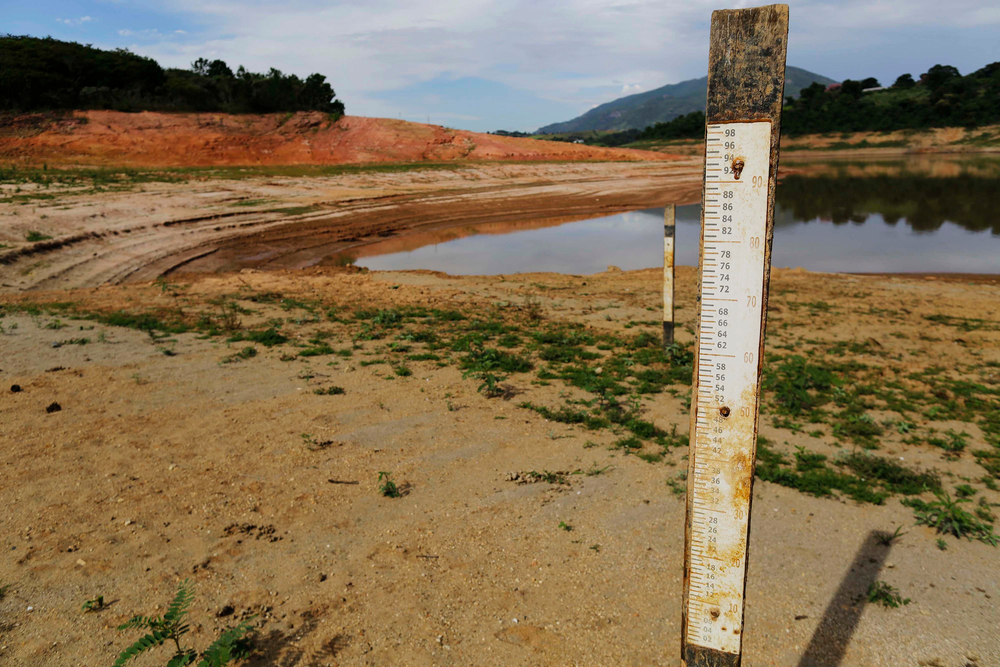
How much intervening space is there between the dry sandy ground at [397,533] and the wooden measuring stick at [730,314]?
3.85 feet

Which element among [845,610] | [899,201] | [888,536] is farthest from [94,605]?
[899,201]

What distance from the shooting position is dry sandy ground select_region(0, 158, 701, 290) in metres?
15.8

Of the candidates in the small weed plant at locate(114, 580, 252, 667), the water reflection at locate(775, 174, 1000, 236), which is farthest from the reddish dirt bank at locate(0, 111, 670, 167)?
the small weed plant at locate(114, 580, 252, 667)

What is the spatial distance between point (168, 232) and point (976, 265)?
25.2 m

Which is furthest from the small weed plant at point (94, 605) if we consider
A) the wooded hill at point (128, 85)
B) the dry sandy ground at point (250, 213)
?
the wooded hill at point (128, 85)

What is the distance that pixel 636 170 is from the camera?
160ft

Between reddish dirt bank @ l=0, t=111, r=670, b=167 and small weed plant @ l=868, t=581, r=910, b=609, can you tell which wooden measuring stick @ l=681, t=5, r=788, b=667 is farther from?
reddish dirt bank @ l=0, t=111, r=670, b=167

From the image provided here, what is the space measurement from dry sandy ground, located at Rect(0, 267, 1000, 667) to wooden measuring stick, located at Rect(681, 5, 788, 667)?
117cm

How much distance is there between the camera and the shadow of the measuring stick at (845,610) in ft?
11.0

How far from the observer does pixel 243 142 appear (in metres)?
44.8

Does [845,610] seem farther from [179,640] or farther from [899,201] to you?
[899,201]

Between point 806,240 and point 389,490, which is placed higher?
point 806,240

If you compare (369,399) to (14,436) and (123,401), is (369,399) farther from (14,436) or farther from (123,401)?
(14,436)

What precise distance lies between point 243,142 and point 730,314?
160 ft
